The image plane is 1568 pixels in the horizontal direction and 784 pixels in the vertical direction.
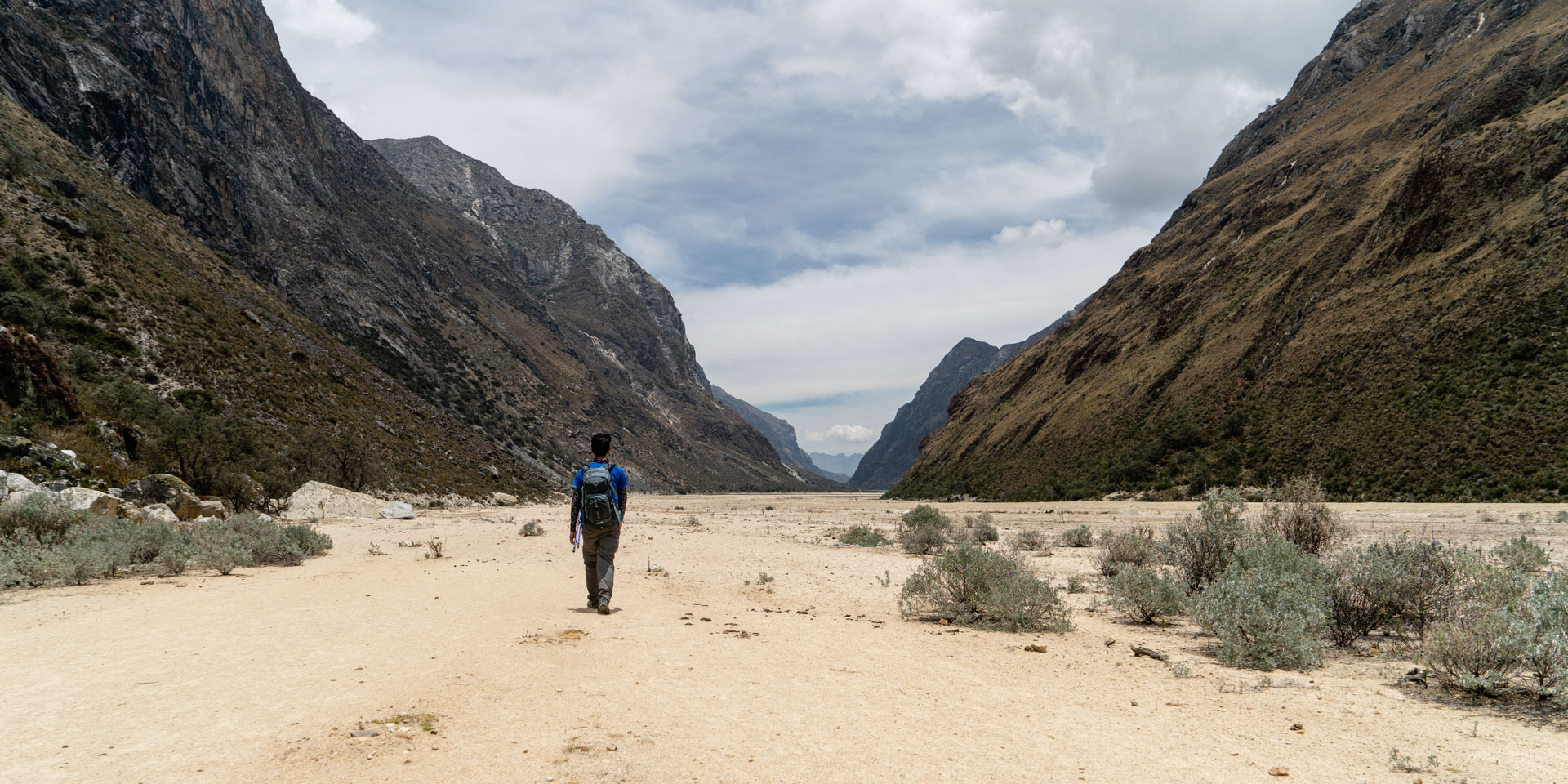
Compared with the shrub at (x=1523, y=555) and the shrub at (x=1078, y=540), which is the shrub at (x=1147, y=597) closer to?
the shrub at (x=1523, y=555)

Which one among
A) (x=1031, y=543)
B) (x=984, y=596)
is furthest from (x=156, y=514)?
(x=1031, y=543)

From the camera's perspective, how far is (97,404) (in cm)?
2405

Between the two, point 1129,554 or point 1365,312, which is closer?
point 1129,554

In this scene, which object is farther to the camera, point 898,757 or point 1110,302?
point 1110,302

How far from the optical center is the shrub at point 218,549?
1139 centimetres

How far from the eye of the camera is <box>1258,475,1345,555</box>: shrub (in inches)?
455

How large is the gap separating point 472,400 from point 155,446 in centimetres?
6944

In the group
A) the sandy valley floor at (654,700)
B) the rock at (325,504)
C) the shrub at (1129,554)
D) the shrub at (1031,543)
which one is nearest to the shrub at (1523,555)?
the sandy valley floor at (654,700)

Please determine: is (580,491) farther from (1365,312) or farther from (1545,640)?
(1365,312)

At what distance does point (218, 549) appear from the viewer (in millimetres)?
11602

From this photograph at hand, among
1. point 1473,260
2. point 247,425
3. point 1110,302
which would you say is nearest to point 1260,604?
point 247,425

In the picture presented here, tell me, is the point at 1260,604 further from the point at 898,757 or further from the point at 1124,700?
the point at 898,757

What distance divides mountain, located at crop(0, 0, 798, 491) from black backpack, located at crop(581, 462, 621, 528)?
6435 centimetres

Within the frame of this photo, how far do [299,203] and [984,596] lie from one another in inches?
4048
